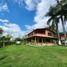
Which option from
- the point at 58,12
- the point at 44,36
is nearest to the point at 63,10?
the point at 58,12

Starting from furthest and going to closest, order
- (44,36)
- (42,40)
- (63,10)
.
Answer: (44,36)
(42,40)
(63,10)

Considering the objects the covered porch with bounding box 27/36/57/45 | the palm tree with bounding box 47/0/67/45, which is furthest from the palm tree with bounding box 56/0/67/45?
the covered porch with bounding box 27/36/57/45

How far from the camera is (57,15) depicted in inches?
2130

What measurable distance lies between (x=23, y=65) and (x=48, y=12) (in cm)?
3482

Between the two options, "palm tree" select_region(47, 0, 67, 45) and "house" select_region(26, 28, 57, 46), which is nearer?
"palm tree" select_region(47, 0, 67, 45)

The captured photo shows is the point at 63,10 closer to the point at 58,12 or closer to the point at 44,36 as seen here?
the point at 58,12

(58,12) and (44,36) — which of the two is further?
(44,36)

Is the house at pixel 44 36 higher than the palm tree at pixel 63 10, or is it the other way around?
the palm tree at pixel 63 10

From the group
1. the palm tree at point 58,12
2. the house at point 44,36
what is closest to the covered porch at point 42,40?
the house at point 44,36

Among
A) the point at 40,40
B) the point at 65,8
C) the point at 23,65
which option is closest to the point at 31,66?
the point at 23,65

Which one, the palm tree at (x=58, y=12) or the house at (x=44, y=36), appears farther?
the house at (x=44, y=36)

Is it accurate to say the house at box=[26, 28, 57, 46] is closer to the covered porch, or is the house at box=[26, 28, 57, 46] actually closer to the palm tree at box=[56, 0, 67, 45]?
the covered porch

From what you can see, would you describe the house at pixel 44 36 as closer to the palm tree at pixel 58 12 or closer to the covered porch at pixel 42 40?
the covered porch at pixel 42 40

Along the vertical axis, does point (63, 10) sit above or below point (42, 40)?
above
